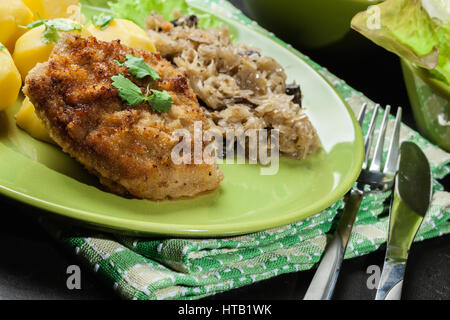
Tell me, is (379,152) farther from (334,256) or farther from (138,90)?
(138,90)

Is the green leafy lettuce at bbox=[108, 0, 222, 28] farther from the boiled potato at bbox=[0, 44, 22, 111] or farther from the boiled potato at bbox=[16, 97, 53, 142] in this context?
the boiled potato at bbox=[16, 97, 53, 142]

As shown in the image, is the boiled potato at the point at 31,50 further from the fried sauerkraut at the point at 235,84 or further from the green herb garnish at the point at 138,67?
the fried sauerkraut at the point at 235,84

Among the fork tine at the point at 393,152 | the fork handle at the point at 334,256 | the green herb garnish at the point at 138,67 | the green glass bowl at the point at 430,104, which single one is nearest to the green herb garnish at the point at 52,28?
the green herb garnish at the point at 138,67

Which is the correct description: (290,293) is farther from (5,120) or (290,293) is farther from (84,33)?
(84,33)

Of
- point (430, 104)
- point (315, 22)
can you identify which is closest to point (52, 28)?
point (315, 22)

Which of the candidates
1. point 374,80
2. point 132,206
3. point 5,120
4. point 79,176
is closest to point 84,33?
point 5,120

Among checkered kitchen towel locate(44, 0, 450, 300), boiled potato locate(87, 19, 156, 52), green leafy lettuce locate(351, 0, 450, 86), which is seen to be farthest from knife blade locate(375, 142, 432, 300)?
boiled potato locate(87, 19, 156, 52)
